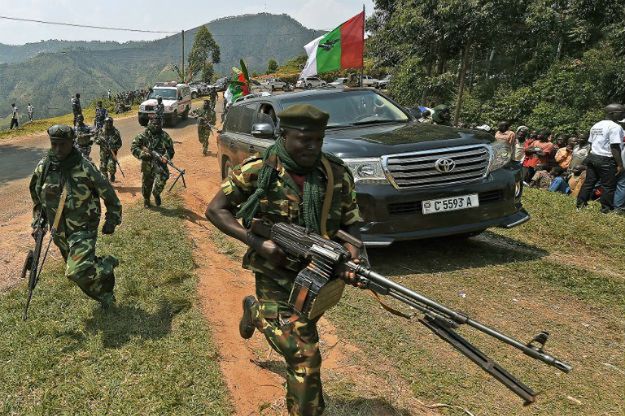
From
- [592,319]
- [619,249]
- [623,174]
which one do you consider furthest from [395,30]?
[592,319]

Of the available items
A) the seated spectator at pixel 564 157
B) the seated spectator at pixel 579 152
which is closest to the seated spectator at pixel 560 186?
the seated spectator at pixel 579 152

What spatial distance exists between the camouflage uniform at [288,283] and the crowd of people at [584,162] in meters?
3.37

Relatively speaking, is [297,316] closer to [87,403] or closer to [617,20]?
[87,403]

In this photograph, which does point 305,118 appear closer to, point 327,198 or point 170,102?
point 327,198

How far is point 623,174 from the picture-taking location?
22.7 feet

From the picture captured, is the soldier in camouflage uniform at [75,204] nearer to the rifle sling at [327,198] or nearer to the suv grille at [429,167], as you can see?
the rifle sling at [327,198]

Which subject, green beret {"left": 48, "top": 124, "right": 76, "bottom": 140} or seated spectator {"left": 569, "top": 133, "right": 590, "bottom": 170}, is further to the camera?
seated spectator {"left": 569, "top": 133, "right": 590, "bottom": 170}

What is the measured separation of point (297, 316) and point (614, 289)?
3442 millimetres

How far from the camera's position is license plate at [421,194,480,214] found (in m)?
4.52

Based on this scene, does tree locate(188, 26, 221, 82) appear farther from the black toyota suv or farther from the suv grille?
the suv grille

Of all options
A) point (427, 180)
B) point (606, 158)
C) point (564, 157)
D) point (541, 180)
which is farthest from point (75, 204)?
point (564, 157)

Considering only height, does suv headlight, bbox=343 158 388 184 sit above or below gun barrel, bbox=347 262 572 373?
above

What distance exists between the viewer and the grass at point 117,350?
2.91 metres

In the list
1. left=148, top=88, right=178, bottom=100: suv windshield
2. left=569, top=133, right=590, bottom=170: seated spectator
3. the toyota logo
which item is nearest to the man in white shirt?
left=569, top=133, right=590, bottom=170: seated spectator
